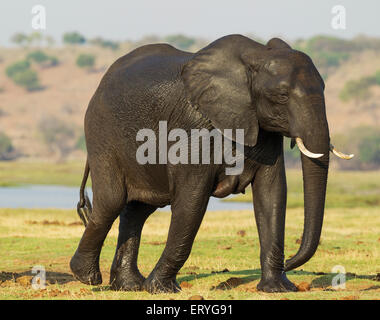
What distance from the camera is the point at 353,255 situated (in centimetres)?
1722

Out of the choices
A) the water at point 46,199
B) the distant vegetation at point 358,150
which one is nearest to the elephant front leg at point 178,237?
the water at point 46,199

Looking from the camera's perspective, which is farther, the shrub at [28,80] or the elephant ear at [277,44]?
the shrub at [28,80]

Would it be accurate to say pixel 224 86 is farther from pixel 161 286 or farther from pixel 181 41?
pixel 181 41

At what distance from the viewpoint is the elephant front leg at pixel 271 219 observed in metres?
11.3

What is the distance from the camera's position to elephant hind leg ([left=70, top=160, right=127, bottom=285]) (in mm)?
12141

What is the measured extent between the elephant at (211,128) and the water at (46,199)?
29825 mm

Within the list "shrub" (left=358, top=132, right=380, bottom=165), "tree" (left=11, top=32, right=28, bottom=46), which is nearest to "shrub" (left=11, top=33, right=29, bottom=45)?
"tree" (left=11, top=32, right=28, bottom=46)

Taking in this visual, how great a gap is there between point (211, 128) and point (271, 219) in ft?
5.05

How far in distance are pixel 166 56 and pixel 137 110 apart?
97 cm

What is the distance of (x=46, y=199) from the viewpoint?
48719 mm

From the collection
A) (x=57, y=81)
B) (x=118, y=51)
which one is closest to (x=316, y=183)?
(x=57, y=81)

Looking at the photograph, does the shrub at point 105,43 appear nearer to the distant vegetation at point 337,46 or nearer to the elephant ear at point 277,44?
the distant vegetation at point 337,46

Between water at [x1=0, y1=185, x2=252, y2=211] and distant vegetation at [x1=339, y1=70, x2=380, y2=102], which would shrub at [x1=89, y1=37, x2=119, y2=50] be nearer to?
distant vegetation at [x1=339, y1=70, x2=380, y2=102]

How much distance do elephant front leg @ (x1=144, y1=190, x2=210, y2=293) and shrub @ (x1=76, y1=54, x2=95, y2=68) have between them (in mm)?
139261
